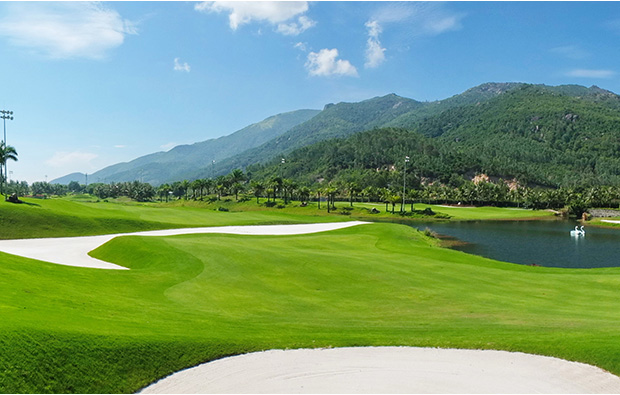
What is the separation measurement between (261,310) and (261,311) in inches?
6.8

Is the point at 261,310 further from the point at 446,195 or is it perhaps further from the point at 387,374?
the point at 446,195

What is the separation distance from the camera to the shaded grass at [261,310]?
1080cm

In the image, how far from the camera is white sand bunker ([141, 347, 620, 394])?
10.7m

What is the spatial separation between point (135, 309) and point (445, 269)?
21.9 metres

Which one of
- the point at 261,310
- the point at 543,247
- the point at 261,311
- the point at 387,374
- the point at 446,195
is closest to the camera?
the point at 387,374

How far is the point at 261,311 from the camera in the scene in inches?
741

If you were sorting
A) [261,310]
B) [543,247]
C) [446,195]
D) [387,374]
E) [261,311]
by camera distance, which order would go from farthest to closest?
1. [446,195]
2. [543,247]
3. [261,310]
4. [261,311]
5. [387,374]

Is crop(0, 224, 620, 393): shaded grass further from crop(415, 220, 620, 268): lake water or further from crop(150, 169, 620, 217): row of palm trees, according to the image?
crop(150, 169, 620, 217): row of palm trees

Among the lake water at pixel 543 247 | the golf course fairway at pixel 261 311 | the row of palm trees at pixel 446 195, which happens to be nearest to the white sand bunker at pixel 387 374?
the golf course fairway at pixel 261 311

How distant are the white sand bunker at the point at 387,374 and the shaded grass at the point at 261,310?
660 millimetres

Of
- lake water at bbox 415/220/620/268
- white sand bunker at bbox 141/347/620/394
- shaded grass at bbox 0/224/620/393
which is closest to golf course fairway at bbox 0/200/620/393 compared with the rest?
shaded grass at bbox 0/224/620/393

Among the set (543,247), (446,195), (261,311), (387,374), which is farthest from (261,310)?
(446,195)

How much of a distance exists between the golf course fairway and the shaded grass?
0.18 feet

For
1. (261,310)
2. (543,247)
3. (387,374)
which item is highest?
(387,374)
